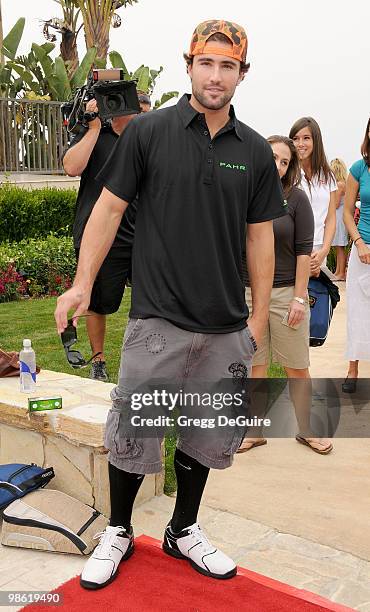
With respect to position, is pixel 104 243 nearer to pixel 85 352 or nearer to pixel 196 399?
pixel 196 399

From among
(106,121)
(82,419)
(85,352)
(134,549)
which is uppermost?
(106,121)

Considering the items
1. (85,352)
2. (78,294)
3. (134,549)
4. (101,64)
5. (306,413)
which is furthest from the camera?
(101,64)

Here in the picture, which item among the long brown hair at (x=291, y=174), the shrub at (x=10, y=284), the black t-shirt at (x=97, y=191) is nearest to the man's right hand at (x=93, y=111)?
the black t-shirt at (x=97, y=191)

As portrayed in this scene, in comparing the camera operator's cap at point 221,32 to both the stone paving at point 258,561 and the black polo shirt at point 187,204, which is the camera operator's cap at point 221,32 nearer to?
the black polo shirt at point 187,204

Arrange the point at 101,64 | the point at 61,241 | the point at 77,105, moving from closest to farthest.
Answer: the point at 77,105, the point at 61,241, the point at 101,64

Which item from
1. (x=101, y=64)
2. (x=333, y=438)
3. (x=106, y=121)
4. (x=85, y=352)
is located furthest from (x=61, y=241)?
(x=101, y=64)

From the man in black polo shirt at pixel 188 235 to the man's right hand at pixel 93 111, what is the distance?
5.81ft

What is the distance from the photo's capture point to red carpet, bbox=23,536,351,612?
2.85 m

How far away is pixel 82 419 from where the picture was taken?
3531 millimetres

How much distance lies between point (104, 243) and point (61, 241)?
9.17 m

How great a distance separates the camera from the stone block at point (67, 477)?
3609mm

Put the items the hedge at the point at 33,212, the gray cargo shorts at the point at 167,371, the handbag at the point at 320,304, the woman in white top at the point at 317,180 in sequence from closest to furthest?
1. the gray cargo shorts at the point at 167,371
2. the handbag at the point at 320,304
3. the woman in white top at the point at 317,180
4. the hedge at the point at 33,212

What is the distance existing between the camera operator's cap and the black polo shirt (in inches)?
9.1

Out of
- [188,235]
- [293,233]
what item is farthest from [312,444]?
[188,235]
